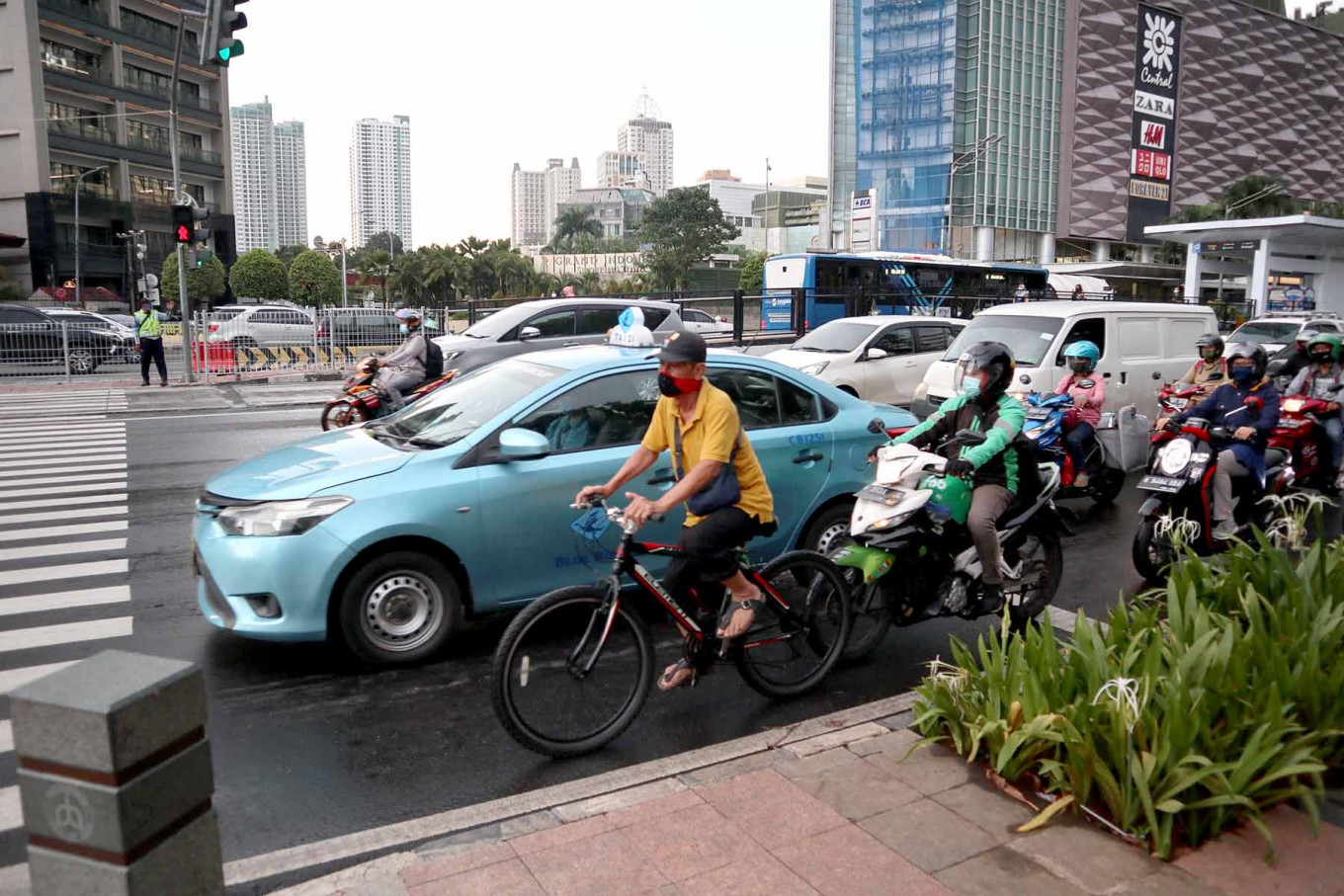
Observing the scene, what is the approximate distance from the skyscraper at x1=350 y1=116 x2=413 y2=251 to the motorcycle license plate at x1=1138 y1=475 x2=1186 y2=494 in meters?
153

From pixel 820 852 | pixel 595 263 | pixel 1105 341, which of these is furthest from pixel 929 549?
pixel 595 263

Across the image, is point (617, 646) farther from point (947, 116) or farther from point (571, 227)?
point (571, 227)

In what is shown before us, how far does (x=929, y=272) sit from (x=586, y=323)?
22.9 meters

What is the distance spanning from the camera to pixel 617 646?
4324 mm

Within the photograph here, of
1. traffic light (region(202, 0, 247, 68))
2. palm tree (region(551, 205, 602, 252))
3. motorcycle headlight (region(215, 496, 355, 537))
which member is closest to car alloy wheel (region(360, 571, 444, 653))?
motorcycle headlight (region(215, 496, 355, 537))

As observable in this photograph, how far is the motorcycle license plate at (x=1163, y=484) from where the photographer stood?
22.8ft

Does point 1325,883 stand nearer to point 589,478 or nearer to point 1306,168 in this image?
point 589,478

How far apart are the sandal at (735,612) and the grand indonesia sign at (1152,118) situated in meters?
93.1

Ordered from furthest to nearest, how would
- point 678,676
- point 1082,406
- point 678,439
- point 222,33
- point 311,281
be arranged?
point 311,281
point 222,33
point 1082,406
point 678,676
point 678,439

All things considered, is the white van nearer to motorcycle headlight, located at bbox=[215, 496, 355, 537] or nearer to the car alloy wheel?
the car alloy wheel

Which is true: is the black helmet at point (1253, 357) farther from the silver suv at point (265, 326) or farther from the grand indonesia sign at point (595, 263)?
the grand indonesia sign at point (595, 263)

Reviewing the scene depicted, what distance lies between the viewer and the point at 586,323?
15695 millimetres

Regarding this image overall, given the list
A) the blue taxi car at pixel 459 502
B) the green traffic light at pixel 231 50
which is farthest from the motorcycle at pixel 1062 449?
the green traffic light at pixel 231 50

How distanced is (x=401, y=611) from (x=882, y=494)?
2.60m
